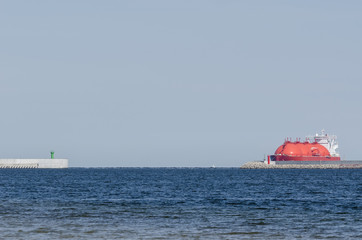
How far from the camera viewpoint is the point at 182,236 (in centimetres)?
3281

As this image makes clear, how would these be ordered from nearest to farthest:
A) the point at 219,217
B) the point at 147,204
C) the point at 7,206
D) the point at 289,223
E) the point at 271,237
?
the point at 271,237 → the point at 289,223 → the point at 219,217 → the point at 7,206 → the point at 147,204

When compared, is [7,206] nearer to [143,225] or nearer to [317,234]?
[143,225]

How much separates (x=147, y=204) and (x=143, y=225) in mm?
16885

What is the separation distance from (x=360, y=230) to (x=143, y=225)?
1220 cm

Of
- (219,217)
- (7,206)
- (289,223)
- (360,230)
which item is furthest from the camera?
(7,206)

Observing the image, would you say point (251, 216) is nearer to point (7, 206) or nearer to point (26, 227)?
point (26, 227)

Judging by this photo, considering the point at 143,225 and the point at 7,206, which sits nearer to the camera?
the point at 143,225

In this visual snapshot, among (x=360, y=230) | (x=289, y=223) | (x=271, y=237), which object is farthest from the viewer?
(x=289, y=223)

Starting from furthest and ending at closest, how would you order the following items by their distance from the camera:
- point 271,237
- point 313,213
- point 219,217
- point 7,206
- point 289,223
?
point 7,206
point 313,213
point 219,217
point 289,223
point 271,237

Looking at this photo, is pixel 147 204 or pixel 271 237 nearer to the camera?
pixel 271 237

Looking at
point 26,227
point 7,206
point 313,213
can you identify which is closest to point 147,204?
point 7,206

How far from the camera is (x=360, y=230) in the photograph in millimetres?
35469

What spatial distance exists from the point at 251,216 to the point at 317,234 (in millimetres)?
9608

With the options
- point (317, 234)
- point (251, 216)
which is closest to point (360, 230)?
point (317, 234)
